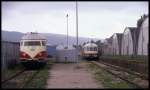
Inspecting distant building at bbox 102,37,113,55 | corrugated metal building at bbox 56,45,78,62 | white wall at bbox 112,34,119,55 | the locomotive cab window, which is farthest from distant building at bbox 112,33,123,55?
the locomotive cab window

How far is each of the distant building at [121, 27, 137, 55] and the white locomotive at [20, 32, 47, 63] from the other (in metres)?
28.6

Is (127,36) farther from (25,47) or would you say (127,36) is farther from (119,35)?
(25,47)

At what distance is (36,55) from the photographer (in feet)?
115

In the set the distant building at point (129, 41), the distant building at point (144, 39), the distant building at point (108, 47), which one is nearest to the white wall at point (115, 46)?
→ the distant building at point (108, 47)

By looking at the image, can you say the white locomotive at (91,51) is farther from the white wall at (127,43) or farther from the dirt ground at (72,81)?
the dirt ground at (72,81)

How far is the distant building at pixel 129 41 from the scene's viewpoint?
65.4 metres

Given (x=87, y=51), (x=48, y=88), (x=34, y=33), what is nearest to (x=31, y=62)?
(x=34, y=33)

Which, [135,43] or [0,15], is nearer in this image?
[0,15]

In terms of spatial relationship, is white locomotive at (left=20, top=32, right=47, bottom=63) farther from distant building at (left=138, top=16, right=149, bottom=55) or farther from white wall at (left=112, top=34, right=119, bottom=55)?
white wall at (left=112, top=34, right=119, bottom=55)

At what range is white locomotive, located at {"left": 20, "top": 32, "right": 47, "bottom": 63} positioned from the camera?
3475cm

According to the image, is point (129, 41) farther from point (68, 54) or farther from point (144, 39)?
point (68, 54)

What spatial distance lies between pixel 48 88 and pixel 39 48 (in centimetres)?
1587

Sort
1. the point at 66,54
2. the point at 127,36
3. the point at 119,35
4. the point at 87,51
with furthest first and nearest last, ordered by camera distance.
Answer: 1. the point at 119,35
2. the point at 127,36
3. the point at 87,51
4. the point at 66,54

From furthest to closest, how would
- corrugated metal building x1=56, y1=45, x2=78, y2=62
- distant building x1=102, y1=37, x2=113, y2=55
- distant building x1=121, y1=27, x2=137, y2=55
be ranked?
distant building x1=102, y1=37, x2=113, y2=55 < distant building x1=121, y1=27, x2=137, y2=55 < corrugated metal building x1=56, y1=45, x2=78, y2=62
